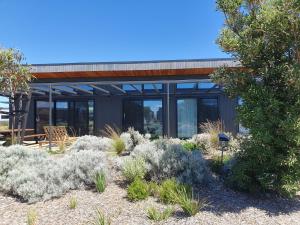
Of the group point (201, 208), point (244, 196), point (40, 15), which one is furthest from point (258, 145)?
point (40, 15)

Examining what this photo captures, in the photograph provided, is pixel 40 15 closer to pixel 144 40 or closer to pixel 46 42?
pixel 46 42

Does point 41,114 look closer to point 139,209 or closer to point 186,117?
point 186,117

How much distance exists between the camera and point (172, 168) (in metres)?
6.05

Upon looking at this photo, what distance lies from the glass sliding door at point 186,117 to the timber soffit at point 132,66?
6.92ft

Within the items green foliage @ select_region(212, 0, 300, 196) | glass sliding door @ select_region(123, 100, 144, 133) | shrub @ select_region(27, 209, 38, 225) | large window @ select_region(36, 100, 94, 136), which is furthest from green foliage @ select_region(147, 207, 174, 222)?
large window @ select_region(36, 100, 94, 136)

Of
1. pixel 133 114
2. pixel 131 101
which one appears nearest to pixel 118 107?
pixel 131 101

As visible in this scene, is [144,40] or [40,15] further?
[144,40]

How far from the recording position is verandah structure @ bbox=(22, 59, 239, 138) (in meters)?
15.2

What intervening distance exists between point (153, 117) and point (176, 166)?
10.4m

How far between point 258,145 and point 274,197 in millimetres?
1036

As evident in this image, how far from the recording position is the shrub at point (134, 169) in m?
6.05

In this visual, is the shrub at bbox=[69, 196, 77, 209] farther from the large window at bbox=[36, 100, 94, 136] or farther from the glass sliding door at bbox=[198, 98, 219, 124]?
the large window at bbox=[36, 100, 94, 136]

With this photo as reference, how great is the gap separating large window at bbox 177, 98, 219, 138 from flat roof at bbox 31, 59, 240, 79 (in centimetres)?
154

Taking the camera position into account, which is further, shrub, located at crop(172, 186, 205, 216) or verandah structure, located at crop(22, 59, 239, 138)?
verandah structure, located at crop(22, 59, 239, 138)
